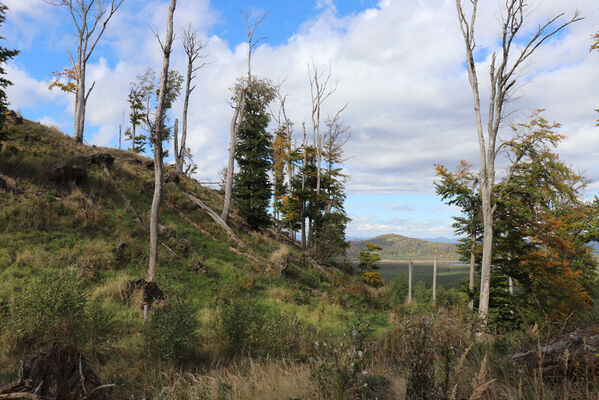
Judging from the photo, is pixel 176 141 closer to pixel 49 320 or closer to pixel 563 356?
pixel 49 320

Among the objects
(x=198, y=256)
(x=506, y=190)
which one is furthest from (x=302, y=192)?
Result: (x=506, y=190)

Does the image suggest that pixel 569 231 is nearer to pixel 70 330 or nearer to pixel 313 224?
pixel 313 224

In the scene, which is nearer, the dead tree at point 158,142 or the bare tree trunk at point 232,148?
the dead tree at point 158,142

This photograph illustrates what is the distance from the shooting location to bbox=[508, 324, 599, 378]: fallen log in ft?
10.5

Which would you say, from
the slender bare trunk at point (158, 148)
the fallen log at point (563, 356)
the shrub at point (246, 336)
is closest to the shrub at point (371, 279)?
the slender bare trunk at point (158, 148)

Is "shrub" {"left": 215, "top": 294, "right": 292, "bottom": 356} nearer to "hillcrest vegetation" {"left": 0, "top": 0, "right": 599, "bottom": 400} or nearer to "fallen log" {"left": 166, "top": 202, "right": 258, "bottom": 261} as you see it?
"hillcrest vegetation" {"left": 0, "top": 0, "right": 599, "bottom": 400}

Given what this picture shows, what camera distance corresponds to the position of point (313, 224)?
97.6ft

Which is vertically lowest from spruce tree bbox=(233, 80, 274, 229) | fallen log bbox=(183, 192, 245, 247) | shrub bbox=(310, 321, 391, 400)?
shrub bbox=(310, 321, 391, 400)

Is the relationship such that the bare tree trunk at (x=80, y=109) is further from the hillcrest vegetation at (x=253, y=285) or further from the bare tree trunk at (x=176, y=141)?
the bare tree trunk at (x=176, y=141)

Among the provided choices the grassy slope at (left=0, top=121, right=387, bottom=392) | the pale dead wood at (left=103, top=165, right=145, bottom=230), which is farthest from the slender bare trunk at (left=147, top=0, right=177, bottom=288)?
the pale dead wood at (left=103, top=165, right=145, bottom=230)

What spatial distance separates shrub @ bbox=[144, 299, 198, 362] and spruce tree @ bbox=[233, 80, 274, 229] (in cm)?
1754

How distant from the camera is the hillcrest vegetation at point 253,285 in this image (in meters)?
3.64

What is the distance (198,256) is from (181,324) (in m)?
9.62

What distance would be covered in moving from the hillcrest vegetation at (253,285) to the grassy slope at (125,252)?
0.33ft
